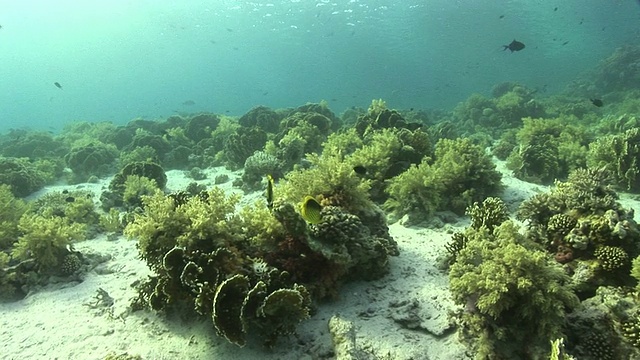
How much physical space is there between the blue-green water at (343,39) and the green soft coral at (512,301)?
27.7 metres

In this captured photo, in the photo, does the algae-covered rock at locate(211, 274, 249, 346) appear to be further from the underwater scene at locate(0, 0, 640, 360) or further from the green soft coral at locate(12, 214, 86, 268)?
the green soft coral at locate(12, 214, 86, 268)

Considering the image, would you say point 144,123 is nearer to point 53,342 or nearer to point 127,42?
point 53,342

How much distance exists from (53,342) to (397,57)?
10709cm

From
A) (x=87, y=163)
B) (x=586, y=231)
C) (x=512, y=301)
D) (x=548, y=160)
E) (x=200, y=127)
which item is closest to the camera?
(x=512, y=301)

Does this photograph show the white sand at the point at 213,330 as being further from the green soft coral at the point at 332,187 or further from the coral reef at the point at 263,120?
the coral reef at the point at 263,120

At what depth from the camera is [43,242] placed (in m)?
→ 6.38

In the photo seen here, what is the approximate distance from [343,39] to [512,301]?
9083cm

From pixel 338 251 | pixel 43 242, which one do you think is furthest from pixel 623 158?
pixel 43 242

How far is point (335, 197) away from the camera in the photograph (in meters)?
5.78

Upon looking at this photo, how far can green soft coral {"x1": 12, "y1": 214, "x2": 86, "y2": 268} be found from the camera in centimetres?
636

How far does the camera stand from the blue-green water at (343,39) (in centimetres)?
5566

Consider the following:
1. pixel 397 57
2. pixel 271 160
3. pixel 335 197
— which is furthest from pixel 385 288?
pixel 397 57

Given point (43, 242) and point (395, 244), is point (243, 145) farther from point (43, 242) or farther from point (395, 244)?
point (395, 244)

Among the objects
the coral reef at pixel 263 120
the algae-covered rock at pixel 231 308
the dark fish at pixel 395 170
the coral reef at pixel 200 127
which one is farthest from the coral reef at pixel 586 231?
the coral reef at pixel 200 127
